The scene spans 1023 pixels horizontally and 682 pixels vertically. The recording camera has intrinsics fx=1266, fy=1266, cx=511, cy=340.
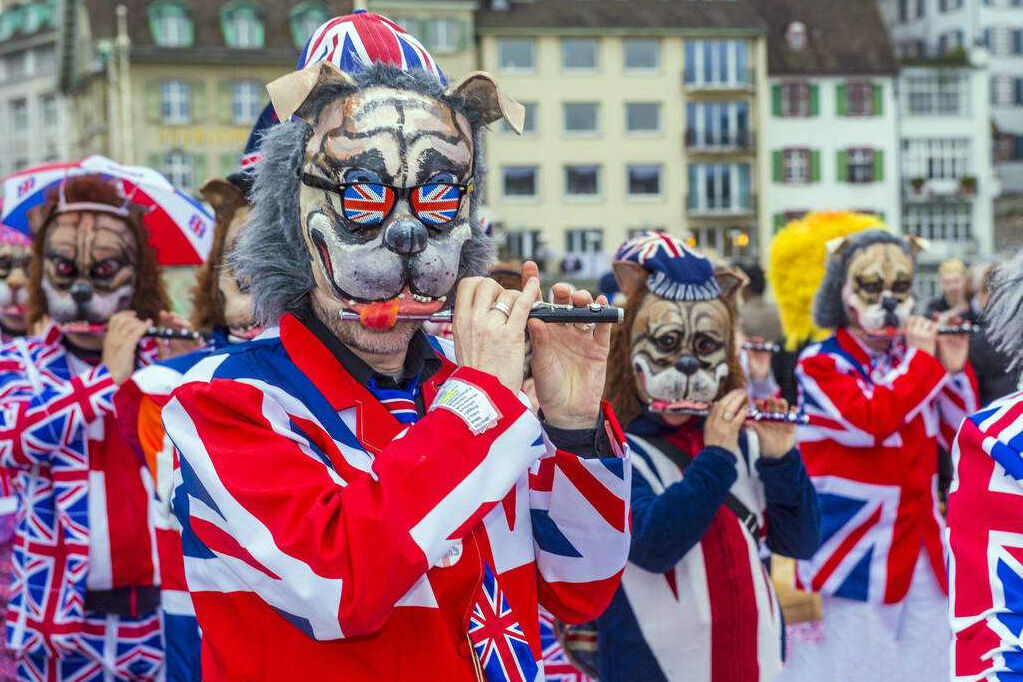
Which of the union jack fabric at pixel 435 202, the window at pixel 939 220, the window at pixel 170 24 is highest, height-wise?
the window at pixel 170 24

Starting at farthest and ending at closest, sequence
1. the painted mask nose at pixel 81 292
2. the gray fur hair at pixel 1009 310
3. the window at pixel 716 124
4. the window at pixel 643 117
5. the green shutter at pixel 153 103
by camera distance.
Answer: the window at pixel 716 124 < the window at pixel 643 117 < the green shutter at pixel 153 103 < the painted mask nose at pixel 81 292 < the gray fur hair at pixel 1009 310

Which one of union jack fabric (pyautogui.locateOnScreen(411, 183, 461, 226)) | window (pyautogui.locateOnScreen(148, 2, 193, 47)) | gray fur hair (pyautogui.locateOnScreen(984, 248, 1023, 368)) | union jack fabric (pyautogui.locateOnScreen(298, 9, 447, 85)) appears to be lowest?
gray fur hair (pyautogui.locateOnScreen(984, 248, 1023, 368))

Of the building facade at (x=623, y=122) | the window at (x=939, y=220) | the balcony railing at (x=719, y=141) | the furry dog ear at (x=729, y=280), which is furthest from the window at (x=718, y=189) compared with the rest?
the furry dog ear at (x=729, y=280)

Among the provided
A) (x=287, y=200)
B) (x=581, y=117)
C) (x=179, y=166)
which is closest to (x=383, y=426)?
(x=287, y=200)

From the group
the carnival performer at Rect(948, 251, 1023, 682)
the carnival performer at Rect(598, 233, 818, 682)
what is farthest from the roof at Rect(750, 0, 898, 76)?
the carnival performer at Rect(948, 251, 1023, 682)

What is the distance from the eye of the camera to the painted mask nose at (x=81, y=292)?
4.36 meters

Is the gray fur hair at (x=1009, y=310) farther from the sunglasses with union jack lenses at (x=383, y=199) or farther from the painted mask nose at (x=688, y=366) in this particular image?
the painted mask nose at (x=688, y=366)

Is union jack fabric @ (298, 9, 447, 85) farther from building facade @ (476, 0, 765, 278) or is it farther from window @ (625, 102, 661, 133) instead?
window @ (625, 102, 661, 133)

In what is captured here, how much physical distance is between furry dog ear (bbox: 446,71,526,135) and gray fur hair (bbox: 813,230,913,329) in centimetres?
347

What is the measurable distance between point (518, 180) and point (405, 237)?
37.3m

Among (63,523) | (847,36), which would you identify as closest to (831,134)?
(847,36)

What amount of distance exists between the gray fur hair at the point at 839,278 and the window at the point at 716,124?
3557 centimetres

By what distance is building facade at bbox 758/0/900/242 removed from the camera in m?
41.4

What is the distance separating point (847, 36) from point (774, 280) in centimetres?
3854
